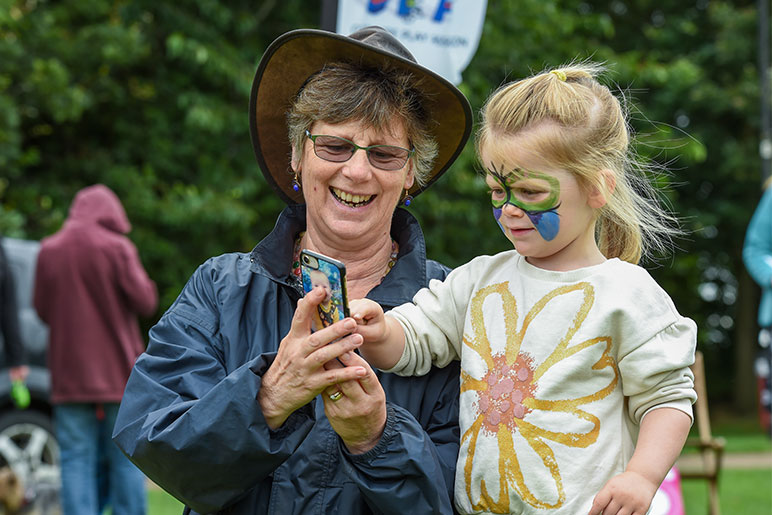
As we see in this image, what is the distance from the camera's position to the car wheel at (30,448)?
25.3 ft

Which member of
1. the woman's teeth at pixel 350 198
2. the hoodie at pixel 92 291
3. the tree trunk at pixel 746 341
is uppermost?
the woman's teeth at pixel 350 198

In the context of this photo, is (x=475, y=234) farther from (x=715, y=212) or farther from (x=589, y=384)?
(x=589, y=384)

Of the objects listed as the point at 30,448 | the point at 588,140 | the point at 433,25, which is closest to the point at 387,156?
the point at 588,140

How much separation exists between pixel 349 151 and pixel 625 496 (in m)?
1.10

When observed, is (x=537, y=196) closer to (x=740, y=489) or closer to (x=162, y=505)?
(x=162, y=505)

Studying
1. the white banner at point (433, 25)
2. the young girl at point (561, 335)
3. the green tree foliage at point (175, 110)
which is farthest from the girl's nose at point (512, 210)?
the green tree foliage at point (175, 110)

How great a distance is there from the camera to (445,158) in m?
3.04

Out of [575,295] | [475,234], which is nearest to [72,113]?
[475,234]

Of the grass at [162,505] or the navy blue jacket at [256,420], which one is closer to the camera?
the navy blue jacket at [256,420]

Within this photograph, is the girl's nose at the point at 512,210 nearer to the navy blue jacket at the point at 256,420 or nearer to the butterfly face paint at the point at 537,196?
the butterfly face paint at the point at 537,196

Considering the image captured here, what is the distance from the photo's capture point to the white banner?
479cm

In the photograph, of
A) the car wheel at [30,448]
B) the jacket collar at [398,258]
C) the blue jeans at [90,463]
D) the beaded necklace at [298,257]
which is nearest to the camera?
the jacket collar at [398,258]

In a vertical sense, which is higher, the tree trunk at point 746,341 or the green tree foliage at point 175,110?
the green tree foliage at point 175,110

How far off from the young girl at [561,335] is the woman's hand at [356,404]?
199 millimetres
